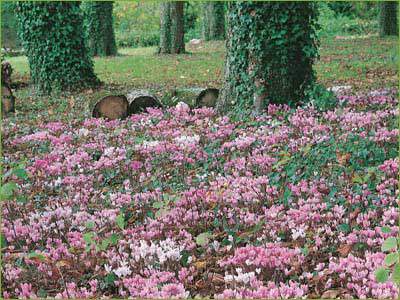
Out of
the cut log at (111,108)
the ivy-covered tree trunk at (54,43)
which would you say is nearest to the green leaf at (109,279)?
the cut log at (111,108)

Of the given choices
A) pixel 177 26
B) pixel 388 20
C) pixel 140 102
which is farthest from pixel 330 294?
pixel 388 20

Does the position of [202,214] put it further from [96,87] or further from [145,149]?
[96,87]

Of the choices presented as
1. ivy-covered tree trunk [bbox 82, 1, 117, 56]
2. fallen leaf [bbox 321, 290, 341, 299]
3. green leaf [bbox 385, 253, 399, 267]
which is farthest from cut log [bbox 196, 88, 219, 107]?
ivy-covered tree trunk [bbox 82, 1, 117, 56]

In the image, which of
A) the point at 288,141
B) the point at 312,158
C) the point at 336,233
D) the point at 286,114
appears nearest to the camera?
the point at 336,233

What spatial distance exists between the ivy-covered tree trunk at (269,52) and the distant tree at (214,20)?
25154mm

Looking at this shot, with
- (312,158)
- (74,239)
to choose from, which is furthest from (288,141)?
(74,239)

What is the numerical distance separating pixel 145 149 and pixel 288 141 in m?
2.00

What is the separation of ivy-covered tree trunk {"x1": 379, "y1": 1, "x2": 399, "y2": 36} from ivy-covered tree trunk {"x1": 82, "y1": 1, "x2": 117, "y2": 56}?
14036 mm

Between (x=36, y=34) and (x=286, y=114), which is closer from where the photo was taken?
(x=286, y=114)

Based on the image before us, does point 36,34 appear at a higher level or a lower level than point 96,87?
higher

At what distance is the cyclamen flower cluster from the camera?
4.38m

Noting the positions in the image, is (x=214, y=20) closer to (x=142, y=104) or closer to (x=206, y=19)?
(x=206, y=19)

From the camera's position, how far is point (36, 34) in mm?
15984

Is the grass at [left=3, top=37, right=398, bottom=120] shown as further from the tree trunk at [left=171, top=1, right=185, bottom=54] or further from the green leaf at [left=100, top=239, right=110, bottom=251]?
the green leaf at [left=100, top=239, right=110, bottom=251]
